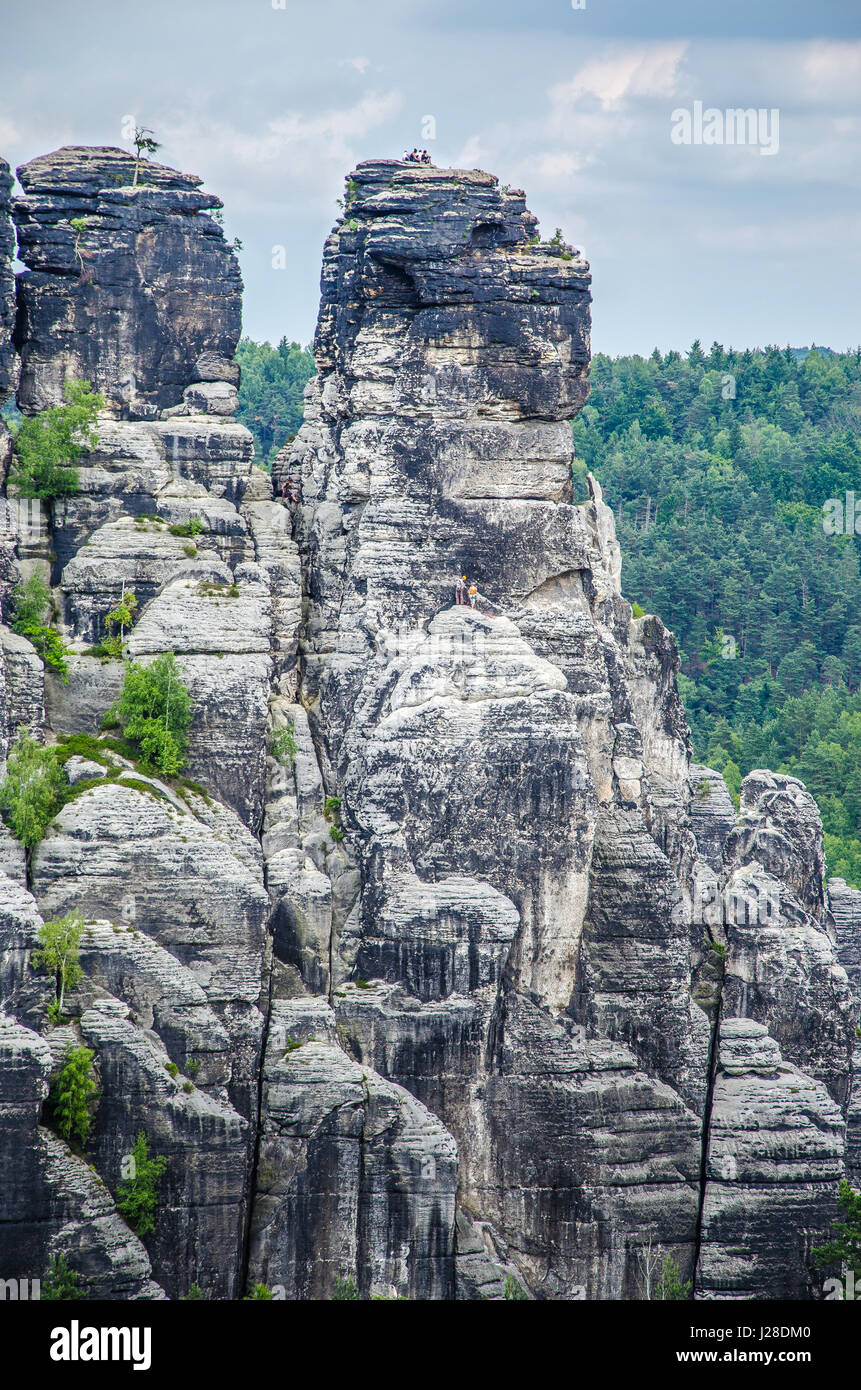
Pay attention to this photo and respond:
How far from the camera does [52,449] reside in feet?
176

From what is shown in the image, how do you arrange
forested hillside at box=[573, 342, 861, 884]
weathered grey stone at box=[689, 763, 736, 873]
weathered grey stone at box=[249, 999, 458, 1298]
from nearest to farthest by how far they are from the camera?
weathered grey stone at box=[249, 999, 458, 1298]
weathered grey stone at box=[689, 763, 736, 873]
forested hillside at box=[573, 342, 861, 884]

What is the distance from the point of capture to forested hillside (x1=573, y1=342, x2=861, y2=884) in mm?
99250

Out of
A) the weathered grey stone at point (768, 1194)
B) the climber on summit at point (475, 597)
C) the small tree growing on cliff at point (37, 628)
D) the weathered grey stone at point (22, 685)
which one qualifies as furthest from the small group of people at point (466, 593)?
the weathered grey stone at point (768, 1194)

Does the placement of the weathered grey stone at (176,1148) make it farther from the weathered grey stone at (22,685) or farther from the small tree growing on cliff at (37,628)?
the small tree growing on cliff at (37,628)

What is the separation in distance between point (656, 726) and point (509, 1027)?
13391 millimetres

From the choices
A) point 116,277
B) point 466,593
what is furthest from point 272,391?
point 466,593

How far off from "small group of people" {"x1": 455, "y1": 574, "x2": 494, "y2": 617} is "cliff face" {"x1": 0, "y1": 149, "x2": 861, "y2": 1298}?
29cm

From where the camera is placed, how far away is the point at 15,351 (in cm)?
5491

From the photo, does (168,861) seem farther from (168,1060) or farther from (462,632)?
(462,632)

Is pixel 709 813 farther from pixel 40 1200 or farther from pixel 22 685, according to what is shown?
pixel 40 1200

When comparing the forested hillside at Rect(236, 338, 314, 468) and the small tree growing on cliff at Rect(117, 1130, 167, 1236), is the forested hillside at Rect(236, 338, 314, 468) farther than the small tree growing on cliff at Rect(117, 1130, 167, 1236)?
Yes

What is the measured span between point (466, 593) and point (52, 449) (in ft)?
41.2

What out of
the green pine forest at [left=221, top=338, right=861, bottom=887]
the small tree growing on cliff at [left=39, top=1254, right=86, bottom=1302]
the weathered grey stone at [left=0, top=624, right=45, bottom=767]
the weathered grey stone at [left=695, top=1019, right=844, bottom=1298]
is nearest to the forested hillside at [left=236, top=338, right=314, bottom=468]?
the green pine forest at [left=221, top=338, right=861, bottom=887]

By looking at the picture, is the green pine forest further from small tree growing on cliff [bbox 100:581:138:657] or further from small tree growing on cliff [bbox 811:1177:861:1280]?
small tree growing on cliff [bbox 100:581:138:657]
